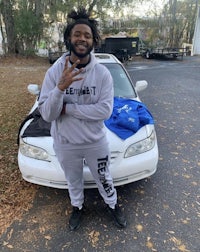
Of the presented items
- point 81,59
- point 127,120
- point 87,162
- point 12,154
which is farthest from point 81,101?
point 12,154

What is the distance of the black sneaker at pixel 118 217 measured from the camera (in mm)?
2680

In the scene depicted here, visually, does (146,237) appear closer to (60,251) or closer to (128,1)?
(60,251)

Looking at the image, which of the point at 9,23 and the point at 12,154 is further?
the point at 9,23

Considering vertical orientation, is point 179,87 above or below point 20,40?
below

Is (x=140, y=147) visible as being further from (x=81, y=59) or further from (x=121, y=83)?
(x=121, y=83)

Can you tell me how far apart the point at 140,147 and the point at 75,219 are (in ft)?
3.49

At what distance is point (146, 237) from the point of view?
2561 mm

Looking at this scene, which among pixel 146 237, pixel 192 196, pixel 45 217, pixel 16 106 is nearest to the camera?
pixel 146 237

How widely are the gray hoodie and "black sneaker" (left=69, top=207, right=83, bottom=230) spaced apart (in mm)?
931

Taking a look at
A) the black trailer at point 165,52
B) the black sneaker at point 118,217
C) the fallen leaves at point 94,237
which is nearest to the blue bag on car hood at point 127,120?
the black sneaker at point 118,217

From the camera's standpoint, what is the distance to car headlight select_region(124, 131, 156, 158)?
292 cm

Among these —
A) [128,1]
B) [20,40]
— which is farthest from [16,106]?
[128,1]

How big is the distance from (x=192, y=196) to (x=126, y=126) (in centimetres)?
119

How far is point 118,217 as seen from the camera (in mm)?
2703
